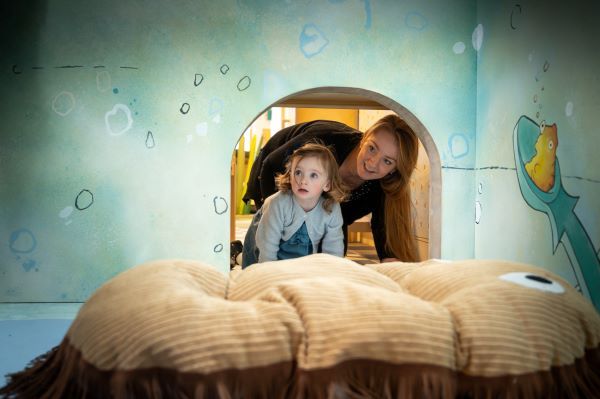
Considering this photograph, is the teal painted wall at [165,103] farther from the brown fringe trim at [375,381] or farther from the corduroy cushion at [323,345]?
the brown fringe trim at [375,381]

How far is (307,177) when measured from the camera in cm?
303

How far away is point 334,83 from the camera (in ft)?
9.32

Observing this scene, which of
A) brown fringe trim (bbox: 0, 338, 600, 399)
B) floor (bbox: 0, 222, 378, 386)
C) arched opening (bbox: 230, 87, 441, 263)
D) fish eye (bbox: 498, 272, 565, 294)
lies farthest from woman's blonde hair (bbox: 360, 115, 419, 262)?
brown fringe trim (bbox: 0, 338, 600, 399)

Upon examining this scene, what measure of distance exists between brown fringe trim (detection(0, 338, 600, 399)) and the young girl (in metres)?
1.97

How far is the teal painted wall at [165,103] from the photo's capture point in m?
2.65

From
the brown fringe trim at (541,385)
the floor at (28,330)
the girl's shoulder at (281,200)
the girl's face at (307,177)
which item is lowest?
the floor at (28,330)

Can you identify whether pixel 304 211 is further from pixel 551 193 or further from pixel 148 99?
pixel 551 193

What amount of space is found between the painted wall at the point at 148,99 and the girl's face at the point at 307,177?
400mm

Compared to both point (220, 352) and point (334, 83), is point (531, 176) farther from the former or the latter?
point (220, 352)

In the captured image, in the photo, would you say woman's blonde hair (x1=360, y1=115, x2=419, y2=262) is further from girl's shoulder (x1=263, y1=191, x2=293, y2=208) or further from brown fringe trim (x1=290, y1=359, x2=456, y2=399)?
brown fringe trim (x1=290, y1=359, x2=456, y2=399)

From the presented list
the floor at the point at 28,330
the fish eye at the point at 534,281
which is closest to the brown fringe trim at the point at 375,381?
the fish eye at the point at 534,281

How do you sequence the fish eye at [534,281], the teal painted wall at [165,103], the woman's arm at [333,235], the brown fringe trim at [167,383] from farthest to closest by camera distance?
the woman's arm at [333,235]
the teal painted wall at [165,103]
the fish eye at [534,281]
the brown fringe trim at [167,383]

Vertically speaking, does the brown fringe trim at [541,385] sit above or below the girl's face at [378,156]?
below

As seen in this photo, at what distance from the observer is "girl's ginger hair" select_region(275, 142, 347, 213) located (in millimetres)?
3074
